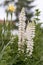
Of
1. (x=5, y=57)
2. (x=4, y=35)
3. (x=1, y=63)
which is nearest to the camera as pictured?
(x=1, y=63)

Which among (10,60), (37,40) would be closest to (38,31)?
(37,40)

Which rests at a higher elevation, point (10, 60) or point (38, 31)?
point (38, 31)

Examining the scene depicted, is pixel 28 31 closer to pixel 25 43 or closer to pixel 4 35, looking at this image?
pixel 25 43

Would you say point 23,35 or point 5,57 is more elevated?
point 23,35

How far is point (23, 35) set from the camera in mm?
2521

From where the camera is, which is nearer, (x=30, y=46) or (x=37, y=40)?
(x=30, y=46)

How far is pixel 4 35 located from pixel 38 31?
337mm

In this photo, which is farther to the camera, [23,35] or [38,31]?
[38,31]

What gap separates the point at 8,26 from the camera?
10.1 feet

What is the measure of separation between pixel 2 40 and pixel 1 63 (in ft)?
1.81

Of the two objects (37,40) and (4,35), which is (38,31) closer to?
(37,40)

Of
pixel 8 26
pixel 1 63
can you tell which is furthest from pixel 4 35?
pixel 1 63

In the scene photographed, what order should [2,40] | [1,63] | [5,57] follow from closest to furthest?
[1,63]
[5,57]
[2,40]

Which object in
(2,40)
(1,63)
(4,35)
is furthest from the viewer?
(4,35)
